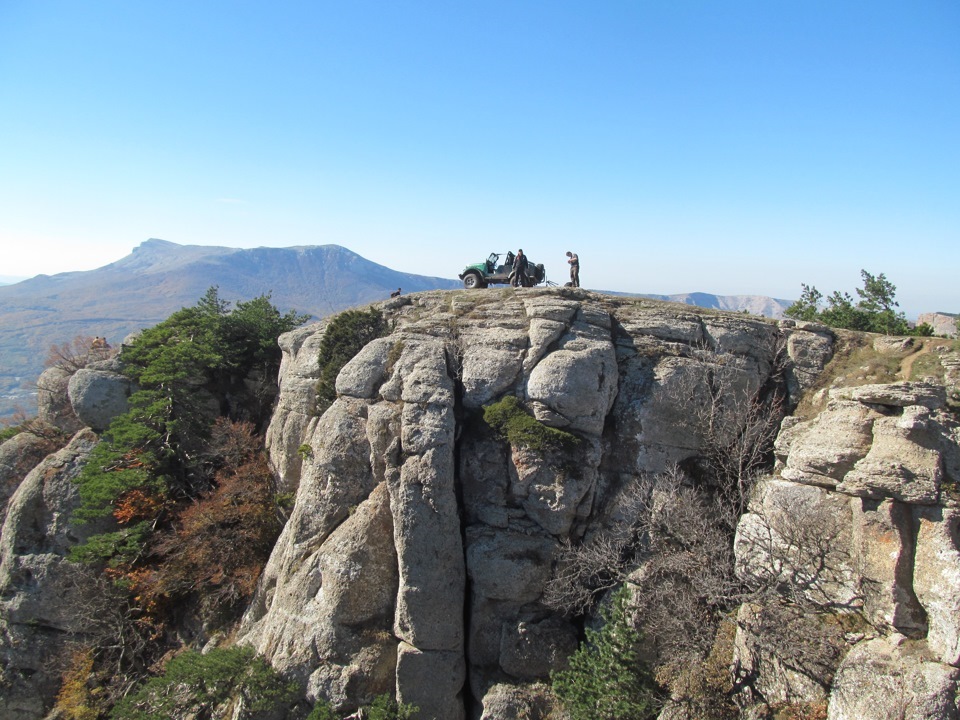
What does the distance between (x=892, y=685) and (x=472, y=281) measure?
2296 cm

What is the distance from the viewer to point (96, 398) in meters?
27.0

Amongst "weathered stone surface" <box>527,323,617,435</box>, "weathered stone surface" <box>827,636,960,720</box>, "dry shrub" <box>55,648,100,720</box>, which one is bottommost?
"dry shrub" <box>55,648,100,720</box>

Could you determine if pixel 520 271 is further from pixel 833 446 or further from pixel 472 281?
pixel 833 446

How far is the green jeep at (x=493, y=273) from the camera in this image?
94.3 feet

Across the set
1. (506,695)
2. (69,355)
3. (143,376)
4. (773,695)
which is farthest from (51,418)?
(773,695)

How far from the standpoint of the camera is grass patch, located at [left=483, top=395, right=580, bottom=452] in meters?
19.5

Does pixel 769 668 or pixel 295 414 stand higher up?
pixel 295 414

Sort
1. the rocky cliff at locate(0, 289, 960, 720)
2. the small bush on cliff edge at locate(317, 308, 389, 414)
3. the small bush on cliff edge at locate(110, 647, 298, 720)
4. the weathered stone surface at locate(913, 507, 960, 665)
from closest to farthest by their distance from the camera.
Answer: the weathered stone surface at locate(913, 507, 960, 665) → the rocky cliff at locate(0, 289, 960, 720) → the small bush on cliff edge at locate(110, 647, 298, 720) → the small bush on cliff edge at locate(317, 308, 389, 414)

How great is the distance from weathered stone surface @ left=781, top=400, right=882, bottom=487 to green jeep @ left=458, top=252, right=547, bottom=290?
14810 mm

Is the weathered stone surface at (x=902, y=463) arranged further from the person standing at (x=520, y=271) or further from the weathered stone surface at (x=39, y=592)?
the weathered stone surface at (x=39, y=592)

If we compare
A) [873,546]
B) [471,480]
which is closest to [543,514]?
[471,480]

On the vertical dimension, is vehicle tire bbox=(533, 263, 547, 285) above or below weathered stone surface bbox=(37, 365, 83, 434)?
above

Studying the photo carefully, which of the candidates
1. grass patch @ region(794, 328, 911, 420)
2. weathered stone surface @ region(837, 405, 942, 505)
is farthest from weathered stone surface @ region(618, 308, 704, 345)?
A: weathered stone surface @ region(837, 405, 942, 505)

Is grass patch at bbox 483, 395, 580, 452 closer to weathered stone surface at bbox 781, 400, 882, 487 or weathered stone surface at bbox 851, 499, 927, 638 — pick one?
weathered stone surface at bbox 781, 400, 882, 487
